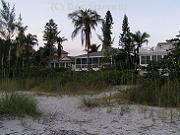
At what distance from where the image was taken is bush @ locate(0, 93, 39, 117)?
5.75 m

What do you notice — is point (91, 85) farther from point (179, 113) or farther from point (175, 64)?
point (179, 113)

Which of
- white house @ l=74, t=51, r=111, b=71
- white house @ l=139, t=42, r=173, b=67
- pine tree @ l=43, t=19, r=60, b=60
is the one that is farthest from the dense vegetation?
pine tree @ l=43, t=19, r=60, b=60

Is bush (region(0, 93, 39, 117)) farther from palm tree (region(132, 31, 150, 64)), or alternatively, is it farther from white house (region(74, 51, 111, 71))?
palm tree (region(132, 31, 150, 64))

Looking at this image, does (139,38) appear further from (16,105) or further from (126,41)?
(16,105)

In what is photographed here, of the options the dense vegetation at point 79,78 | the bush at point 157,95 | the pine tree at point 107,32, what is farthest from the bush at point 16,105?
the pine tree at point 107,32

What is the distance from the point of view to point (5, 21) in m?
12.4

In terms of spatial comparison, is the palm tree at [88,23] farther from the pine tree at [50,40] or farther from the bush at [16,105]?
the bush at [16,105]

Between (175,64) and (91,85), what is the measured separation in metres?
4.12

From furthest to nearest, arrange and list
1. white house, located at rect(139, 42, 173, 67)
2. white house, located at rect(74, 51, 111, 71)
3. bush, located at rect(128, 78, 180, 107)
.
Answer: white house, located at rect(74, 51, 111, 71), white house, located at rect(139, 42, 173, 67), bush, located at rect(128, 78, 180, 107)

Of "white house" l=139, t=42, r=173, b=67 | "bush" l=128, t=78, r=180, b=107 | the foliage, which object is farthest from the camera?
the foliage

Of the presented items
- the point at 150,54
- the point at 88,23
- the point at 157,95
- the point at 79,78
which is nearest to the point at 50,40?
the point at 88,23

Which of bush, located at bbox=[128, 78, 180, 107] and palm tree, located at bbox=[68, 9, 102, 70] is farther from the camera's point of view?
palm tree, located at bbox=[68, 9, 102, 70]

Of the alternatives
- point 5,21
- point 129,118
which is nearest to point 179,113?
point 129,118

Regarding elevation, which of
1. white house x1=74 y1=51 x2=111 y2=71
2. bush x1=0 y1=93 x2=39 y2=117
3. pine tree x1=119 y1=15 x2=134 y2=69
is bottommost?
bush x1=0 y1=93 x2=39 y2=117
